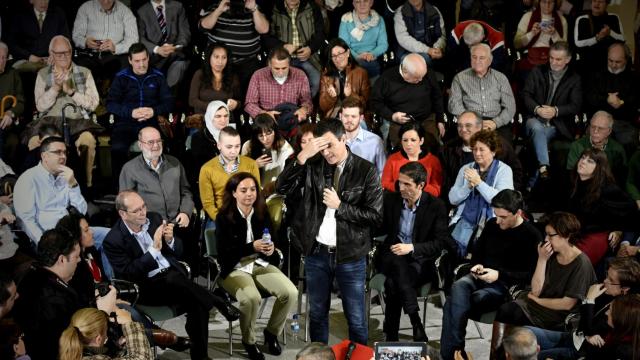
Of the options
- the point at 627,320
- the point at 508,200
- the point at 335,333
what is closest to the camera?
the point at 627,320

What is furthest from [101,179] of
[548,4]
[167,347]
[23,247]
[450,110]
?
[548,4]

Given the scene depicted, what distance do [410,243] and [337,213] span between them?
42.2 inches

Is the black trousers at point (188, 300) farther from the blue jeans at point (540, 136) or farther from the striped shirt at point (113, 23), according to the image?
the blue jeans at point (540, 136)

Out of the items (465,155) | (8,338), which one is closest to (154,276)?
(8,338)

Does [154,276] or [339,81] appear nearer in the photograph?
[154,276]

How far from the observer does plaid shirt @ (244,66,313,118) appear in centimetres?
830

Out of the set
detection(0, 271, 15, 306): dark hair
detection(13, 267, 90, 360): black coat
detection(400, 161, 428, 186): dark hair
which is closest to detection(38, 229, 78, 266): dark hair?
detection(13, 267, 90, 360): black coat

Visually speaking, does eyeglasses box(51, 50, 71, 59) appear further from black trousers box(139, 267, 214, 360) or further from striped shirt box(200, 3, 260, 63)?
black trousers box(139, 267, 214, 360)

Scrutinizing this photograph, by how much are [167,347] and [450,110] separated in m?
3.18

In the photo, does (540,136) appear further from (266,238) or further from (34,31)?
(34,31)

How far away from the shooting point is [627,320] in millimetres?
5293

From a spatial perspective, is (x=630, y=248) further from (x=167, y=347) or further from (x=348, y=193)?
(x=167, y=347)

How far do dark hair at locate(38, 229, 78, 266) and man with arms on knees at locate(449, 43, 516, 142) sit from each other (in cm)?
371

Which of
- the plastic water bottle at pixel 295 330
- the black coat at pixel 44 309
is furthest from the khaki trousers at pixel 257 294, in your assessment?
the black coat at pixel 44 309
